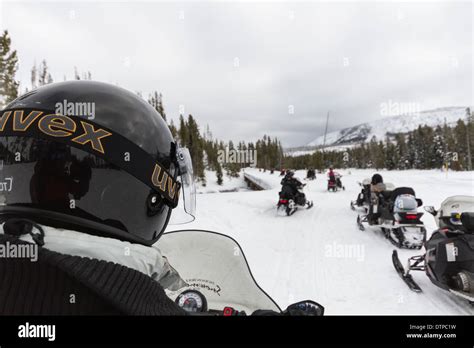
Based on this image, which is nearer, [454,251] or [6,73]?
[454,251]

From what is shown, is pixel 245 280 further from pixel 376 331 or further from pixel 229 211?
pixel 229 211

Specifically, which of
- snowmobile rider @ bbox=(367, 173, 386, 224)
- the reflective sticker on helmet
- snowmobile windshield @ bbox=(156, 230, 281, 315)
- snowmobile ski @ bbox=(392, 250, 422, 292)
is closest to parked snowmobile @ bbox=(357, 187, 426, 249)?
snowmobile rider @ bbox=(367, 173, 386, 224)

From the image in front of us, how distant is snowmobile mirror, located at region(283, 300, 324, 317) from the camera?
1.03 m

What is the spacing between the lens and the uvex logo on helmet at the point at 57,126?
104 centimetres

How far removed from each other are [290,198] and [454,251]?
Result: 5.88 metres

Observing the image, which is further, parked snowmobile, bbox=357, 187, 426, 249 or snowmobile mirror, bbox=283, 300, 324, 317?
parked snowmobile, bbox=357, 187, 426, 249

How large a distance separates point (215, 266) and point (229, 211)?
284 inches

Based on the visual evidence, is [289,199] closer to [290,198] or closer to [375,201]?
[290,198]

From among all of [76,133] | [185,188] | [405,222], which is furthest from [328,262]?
[76,133]

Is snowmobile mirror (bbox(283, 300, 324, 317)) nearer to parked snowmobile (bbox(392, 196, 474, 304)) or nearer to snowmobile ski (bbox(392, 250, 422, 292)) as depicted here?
parked snowmobile (bbox(392, 196, 474, 304))

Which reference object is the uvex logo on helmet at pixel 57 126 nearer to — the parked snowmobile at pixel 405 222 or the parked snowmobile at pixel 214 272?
the parked snowmobile at pixel 214 272

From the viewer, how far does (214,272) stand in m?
1.71

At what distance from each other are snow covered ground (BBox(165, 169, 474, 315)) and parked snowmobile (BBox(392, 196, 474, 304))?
295mm

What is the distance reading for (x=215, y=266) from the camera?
5.67 ft
